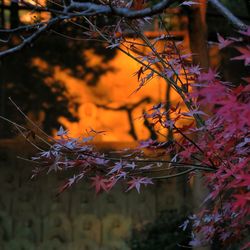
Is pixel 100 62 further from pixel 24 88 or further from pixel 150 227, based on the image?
pixel 150 227

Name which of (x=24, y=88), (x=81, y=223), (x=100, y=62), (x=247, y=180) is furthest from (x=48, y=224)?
(x=247, y=180)

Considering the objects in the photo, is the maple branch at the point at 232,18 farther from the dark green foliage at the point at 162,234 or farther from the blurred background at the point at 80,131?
the dark green foliage at the point at 162,234

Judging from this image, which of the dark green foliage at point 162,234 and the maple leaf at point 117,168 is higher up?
the maple leaf at point 117,168

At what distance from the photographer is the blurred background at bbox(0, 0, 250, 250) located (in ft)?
21.6

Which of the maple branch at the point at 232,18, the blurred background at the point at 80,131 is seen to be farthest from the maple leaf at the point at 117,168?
the blurred background at the point at 80,131

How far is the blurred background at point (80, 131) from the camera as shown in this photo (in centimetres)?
660

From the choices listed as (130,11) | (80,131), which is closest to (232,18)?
(130,11)

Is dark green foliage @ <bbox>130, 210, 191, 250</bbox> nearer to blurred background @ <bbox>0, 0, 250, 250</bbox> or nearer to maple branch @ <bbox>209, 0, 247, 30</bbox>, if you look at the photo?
Answer: blurred background @ <bbox>0, 0, 250, 250</bbox>

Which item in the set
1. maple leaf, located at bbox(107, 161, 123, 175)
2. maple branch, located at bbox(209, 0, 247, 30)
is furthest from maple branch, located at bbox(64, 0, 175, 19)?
maple leaf, located at bbox(107, 161, 123, 175)

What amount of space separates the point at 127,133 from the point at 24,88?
1610 mm

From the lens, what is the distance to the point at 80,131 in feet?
22.8

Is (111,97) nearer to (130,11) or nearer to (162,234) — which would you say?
(162,234)

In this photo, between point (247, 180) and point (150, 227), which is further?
point (150, 227)

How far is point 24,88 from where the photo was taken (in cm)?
685
